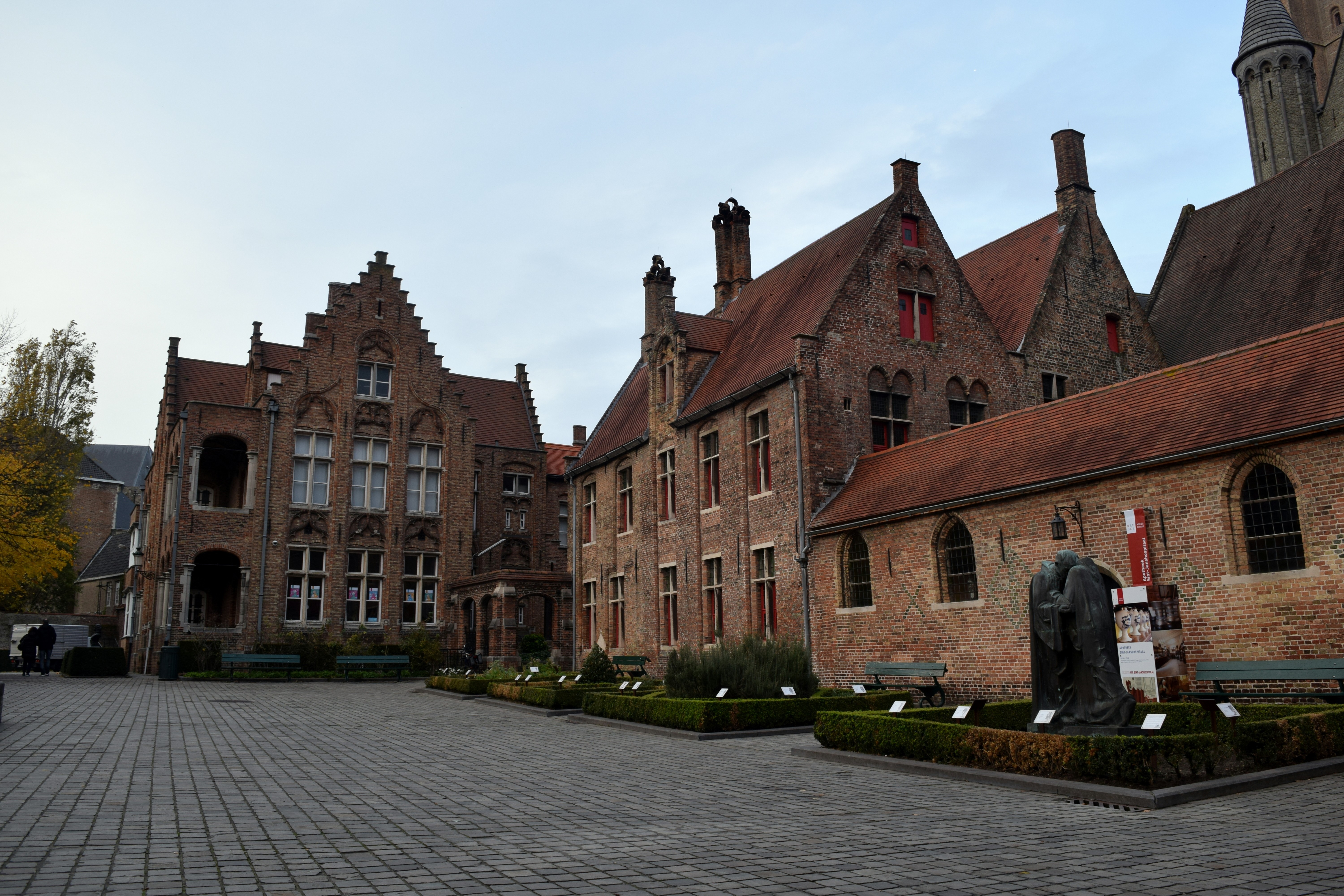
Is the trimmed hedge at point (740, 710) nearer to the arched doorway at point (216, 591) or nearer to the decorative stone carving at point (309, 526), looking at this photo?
the decorative stone carving at point (309, 526)

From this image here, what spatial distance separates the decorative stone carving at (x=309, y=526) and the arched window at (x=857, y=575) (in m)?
22.9

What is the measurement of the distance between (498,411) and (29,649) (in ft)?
67.5

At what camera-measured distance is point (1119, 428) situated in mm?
15898

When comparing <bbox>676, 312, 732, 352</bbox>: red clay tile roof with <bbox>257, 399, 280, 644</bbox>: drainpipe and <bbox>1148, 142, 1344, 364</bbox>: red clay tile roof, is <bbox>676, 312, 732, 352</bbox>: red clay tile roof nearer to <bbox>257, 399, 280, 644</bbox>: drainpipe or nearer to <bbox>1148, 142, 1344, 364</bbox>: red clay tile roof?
<bbox>1148, 142, 1344, 364</bbox>: red clay tile roof

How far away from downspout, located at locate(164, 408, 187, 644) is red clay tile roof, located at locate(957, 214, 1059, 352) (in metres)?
27.1

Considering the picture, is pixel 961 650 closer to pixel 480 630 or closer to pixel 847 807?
pixel 847 807

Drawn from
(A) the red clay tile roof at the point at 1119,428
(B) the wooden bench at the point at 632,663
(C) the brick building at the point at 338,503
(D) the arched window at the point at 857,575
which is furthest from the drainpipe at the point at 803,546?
(C) the brick building at the point at 338,503

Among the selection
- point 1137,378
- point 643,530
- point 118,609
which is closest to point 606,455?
point 643,530

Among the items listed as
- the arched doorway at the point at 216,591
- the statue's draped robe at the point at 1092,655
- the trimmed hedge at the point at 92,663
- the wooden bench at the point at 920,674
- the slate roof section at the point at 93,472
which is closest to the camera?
the statue's draped robe at the point at 1092,655

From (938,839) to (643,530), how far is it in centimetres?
2245

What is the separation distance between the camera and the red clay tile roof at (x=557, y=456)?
150 ft

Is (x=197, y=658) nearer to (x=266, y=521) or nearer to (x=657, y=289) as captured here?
(x=266, y=521)

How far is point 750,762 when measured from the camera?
11672 millimetres

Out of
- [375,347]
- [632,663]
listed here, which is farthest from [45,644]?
[632,663]
